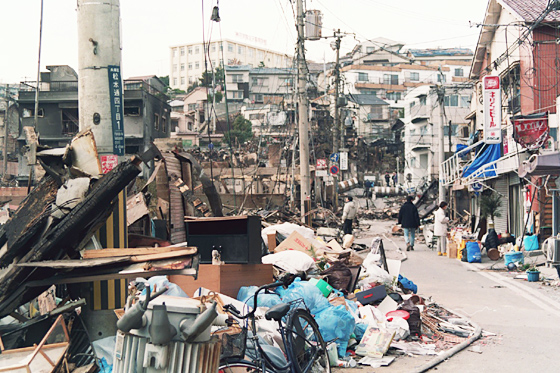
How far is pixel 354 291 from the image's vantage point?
9906 mm

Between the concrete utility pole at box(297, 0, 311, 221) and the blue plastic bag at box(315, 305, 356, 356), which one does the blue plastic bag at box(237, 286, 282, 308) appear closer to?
the blue plastic bag at box(315, 305, 356, 356)

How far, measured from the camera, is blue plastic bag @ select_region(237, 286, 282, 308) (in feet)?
24.4

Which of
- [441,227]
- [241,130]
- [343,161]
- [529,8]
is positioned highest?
[529,8]

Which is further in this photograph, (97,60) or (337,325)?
(337,325)

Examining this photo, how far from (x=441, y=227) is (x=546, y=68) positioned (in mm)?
8710

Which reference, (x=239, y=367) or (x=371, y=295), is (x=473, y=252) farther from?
(x=239, y=367)

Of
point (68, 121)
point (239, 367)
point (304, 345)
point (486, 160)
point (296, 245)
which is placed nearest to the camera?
point (239, 367)

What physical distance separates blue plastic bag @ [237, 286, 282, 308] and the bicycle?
789 mm

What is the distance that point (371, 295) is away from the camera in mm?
9188

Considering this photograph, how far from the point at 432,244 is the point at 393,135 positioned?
5989 centimetres

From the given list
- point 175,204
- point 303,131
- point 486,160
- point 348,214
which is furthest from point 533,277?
point 486,160

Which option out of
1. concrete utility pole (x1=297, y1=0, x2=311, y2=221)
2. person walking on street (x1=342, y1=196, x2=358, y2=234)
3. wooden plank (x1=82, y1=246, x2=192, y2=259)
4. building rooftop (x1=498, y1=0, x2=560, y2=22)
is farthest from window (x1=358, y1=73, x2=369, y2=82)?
wooden plank (x1=82, y1=246, x2=192, y2=259)

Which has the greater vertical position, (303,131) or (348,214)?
(303,131)

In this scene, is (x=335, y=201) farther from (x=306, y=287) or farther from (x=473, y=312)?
(x=306, y=287)
